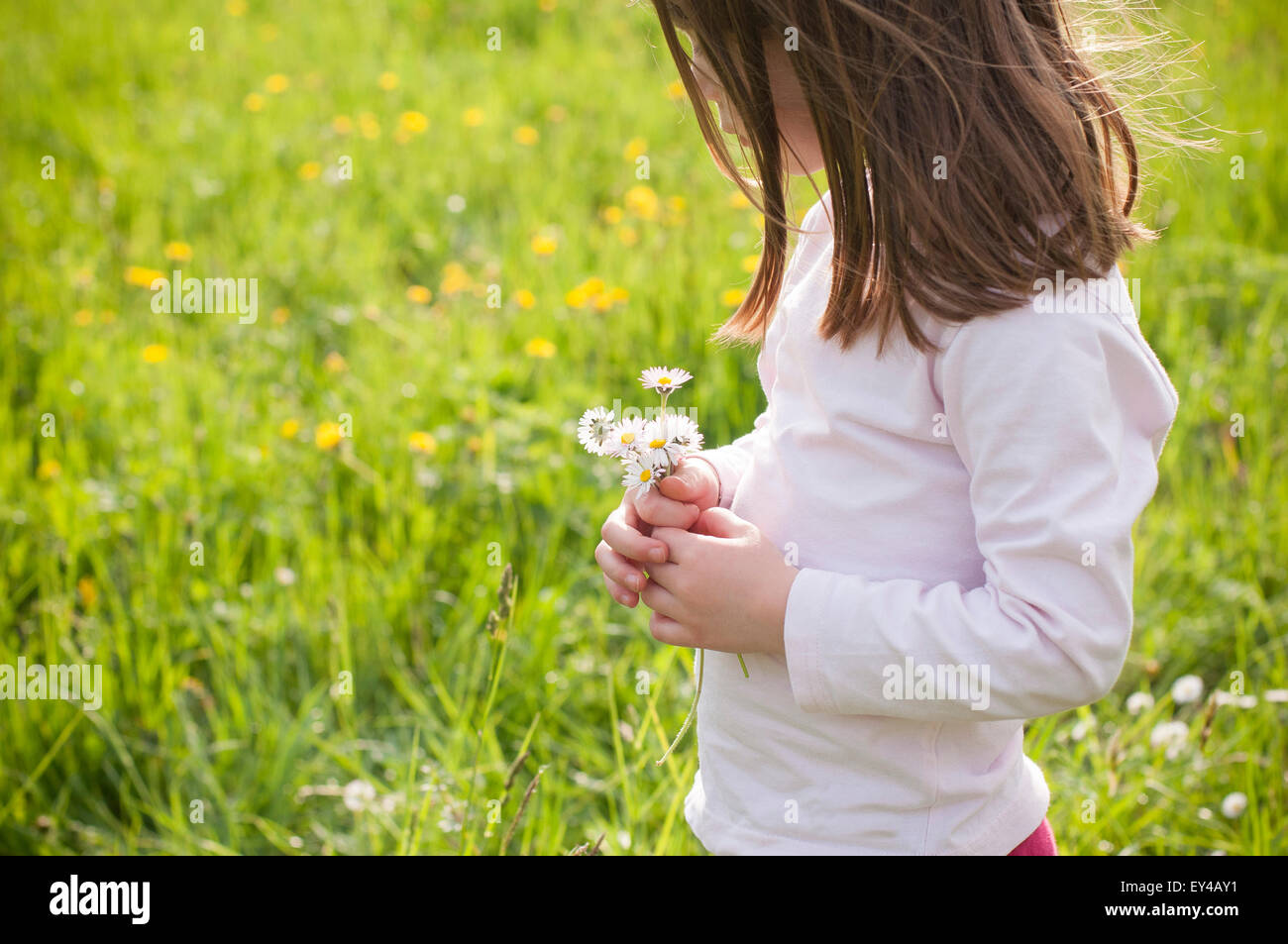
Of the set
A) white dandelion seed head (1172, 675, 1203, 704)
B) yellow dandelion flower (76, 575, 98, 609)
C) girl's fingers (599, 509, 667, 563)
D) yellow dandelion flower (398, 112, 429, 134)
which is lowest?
white dandelion seed head (1172, 675, 1203, 704)

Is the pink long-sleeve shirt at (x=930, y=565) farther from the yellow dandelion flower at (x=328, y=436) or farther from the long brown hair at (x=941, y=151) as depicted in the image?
the yellow dandelion flower at (x=328, y=436)

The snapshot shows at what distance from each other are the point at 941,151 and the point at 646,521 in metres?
0.41

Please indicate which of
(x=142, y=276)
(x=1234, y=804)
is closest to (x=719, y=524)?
(x=1234, y=804)

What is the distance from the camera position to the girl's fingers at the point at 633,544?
99 centimetres

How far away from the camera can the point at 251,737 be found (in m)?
1.79

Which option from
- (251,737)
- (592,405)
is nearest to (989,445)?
(251,737)

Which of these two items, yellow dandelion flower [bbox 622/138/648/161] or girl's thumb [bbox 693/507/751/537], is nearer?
girl's thumb [bbox 693/507/751/537]

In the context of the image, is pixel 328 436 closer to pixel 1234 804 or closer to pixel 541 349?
pixel 541 349

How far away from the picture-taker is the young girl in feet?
2.74

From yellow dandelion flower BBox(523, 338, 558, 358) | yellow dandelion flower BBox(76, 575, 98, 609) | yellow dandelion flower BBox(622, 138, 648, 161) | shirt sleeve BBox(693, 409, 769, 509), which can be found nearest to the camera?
shirt sleeve BBox(693, 409, 769, 509)

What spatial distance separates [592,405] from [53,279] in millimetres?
1575

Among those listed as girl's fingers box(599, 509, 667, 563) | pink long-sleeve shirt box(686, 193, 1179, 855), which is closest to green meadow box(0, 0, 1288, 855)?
girl's fingers box(599, 509, 667, 563)

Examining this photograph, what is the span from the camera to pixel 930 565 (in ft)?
3.12

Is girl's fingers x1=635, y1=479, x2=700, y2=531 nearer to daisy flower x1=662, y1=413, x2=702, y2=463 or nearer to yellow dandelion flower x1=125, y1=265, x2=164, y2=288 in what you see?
daisy flower x1=662, y1=413, x2=702, y2=463
